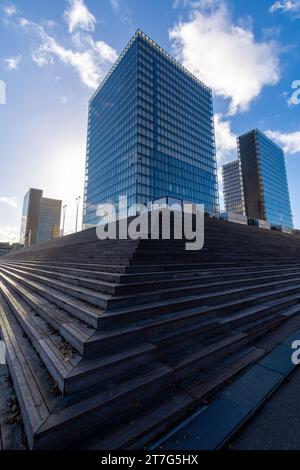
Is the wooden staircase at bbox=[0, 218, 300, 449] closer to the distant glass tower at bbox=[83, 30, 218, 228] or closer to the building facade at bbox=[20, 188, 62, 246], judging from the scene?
the distant glass tower at bbox=[83, 30, 218, 228]

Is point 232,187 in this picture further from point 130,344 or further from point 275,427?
point 275,427

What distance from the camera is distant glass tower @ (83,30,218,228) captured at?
5047 centimetres

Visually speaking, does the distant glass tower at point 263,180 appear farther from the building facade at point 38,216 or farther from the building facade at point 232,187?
the building facade at point 38,216

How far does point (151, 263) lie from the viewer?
592 cm

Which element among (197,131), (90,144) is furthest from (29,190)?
(197,131)

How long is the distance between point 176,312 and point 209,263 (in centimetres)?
340

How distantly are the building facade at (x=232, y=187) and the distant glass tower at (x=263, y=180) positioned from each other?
1077cm

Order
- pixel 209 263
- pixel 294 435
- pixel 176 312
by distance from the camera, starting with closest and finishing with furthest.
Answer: pixel 294 435
pixel 176 312
pixel 209 263

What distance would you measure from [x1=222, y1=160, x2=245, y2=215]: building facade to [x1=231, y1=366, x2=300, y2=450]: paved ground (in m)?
121

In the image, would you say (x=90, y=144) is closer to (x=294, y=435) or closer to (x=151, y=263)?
(x=151, y=263)

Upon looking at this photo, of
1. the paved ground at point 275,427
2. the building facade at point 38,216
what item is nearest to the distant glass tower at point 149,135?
the paved ground at point 275,427

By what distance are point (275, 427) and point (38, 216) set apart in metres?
157

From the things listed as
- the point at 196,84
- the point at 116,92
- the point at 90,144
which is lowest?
the point at 90,144

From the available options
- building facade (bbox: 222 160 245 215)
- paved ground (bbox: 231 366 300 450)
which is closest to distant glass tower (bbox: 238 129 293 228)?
building facade (bbox: 222 160 245 215)
